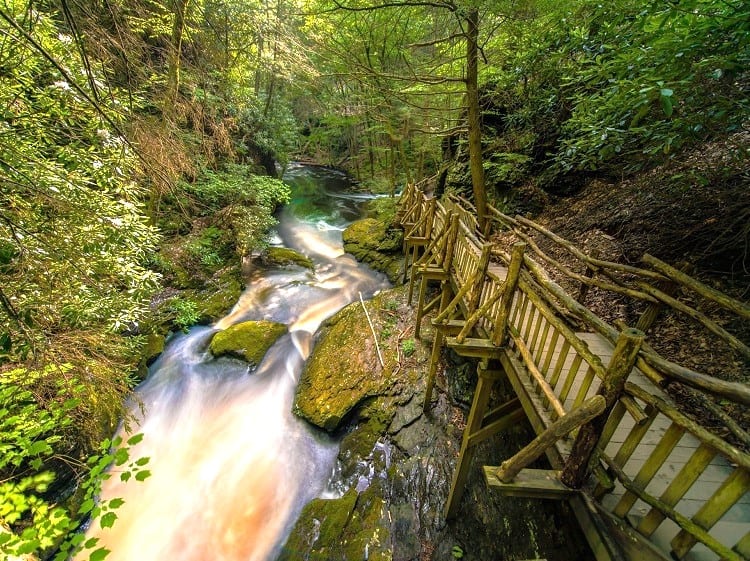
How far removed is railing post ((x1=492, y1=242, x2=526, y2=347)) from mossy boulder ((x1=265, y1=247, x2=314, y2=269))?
31.1ft

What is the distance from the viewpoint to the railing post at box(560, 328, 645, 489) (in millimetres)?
1880

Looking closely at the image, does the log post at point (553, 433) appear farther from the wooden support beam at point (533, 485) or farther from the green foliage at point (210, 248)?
the green foliage at point (210, 248)

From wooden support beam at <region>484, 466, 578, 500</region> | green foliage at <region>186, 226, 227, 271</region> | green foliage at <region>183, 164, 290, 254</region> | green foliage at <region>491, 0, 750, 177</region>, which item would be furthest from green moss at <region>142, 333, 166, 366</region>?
green foliage at <region>491, 0, 750, 177</region>

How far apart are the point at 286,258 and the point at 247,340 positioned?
488 cm

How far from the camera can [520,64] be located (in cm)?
716

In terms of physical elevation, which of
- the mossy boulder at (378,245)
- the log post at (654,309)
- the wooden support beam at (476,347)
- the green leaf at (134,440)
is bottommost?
the mossy boulder at (378,245)

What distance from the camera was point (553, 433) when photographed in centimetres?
213

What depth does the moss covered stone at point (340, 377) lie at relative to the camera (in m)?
6.50

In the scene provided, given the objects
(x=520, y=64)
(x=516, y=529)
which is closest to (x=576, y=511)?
(x=516, y=529)

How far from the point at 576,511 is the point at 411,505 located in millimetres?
3309

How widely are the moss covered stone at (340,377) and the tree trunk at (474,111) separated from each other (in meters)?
4.18

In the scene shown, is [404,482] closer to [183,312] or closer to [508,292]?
[508,292]

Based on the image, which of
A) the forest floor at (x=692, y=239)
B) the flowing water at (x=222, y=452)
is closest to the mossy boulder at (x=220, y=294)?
the flowing water at (x=222, y=452)

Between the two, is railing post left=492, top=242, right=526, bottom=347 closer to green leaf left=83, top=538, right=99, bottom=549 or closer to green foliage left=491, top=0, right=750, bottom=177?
green foliage left=491, top=0, right=750, bottom=177
